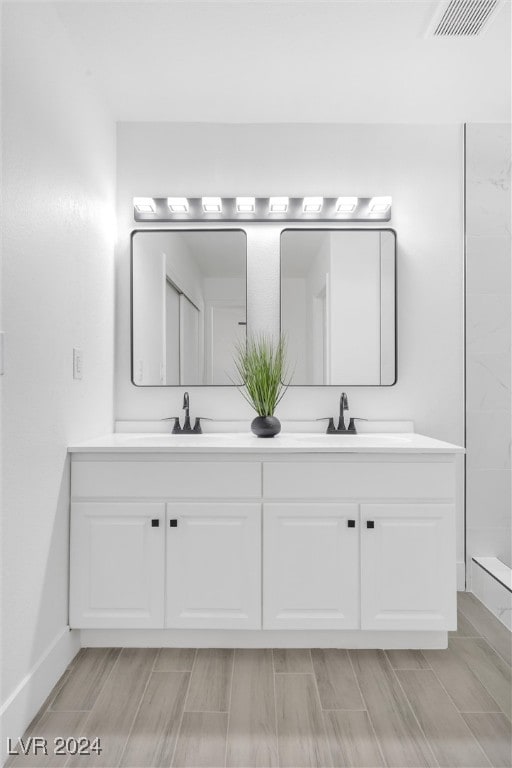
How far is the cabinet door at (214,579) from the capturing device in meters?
1.97

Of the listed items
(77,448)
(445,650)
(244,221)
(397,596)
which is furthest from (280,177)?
(445,650)

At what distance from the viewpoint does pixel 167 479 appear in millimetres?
1999

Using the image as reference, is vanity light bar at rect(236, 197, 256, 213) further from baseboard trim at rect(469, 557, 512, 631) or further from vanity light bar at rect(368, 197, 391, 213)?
baseboard trim at rect(469, 557, 512, 631)

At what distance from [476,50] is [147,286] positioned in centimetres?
176

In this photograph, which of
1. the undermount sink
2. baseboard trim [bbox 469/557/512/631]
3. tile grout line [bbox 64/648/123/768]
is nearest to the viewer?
tile grout line [bbox 64/648/123/768]

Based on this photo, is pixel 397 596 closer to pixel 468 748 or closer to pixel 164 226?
pixel 468 748

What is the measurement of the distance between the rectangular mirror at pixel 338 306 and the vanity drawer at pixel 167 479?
75cm

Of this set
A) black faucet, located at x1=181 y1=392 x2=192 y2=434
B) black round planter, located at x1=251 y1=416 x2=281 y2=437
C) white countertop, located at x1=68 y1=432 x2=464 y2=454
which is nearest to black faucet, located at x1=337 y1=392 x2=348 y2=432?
white countertop, located at x1=68 y1=432 x2=464 y2=454

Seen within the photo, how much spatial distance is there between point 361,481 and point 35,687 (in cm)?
130

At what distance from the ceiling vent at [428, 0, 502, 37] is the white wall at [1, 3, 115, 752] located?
4.59 ft

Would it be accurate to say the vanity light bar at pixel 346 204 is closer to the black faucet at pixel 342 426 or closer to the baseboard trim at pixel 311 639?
the black faucet at pixel 342 426

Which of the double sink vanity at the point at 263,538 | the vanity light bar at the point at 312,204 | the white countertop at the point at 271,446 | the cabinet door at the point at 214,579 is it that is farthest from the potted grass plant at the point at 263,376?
the vanity light bar at the point at 312,204

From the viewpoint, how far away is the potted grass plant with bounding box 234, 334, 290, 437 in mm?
2381

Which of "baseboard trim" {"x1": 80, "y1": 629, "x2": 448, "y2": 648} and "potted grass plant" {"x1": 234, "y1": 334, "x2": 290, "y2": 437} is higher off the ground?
"potted grass plant" {"x1": 234, "y1": 334, "x2": 290, "y2": 437}
